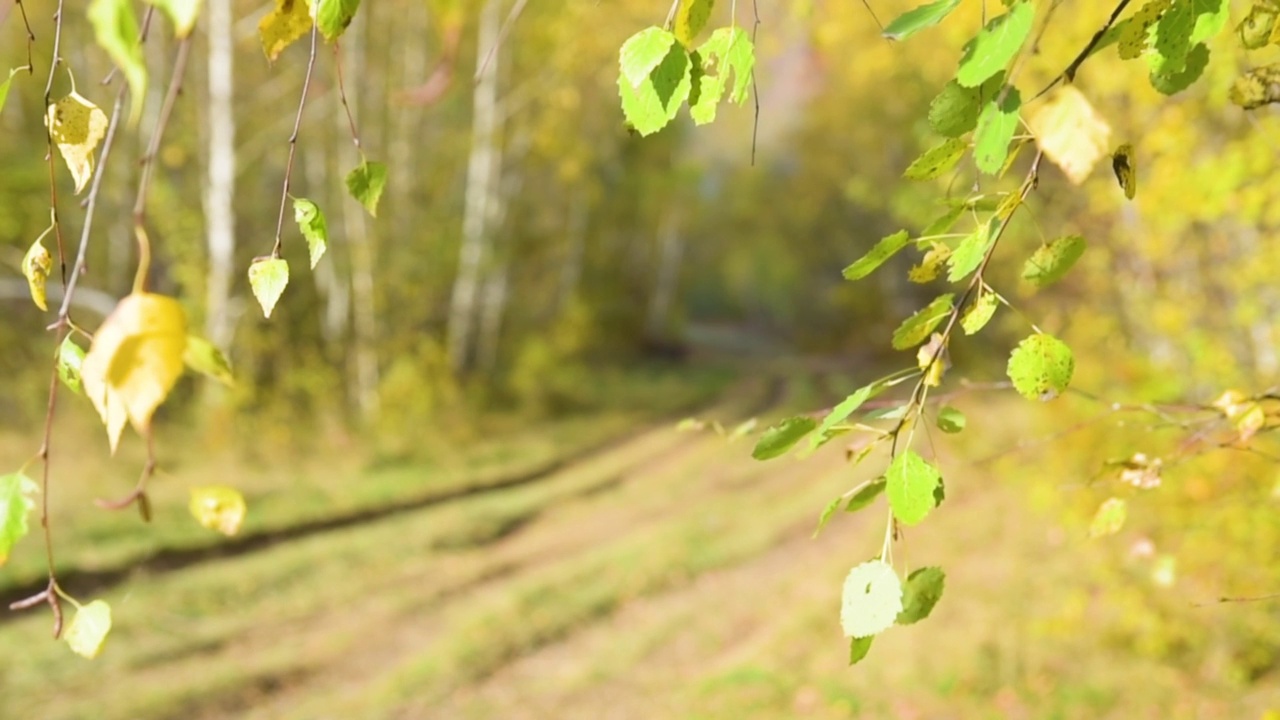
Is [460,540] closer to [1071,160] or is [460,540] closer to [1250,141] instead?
[1250,141]

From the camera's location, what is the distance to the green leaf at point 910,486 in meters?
0.75

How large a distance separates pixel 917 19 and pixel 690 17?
271 mm

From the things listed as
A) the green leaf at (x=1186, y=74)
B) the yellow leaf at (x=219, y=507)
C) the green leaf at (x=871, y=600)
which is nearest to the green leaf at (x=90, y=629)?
the yellow leaf at (x=219, y=507)

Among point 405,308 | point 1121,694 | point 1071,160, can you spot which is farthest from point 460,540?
point 1071,160

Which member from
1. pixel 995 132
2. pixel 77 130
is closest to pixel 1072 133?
pixel 995 132

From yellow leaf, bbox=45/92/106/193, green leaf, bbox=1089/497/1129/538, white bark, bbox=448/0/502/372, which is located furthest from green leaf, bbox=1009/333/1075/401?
white bark, bbox=448/0/502/372

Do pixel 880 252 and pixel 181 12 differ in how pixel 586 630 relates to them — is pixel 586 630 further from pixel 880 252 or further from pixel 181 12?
pixel 181 12

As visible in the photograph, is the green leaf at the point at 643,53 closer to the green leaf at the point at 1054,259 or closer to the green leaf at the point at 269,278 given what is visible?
the green leaf at the point at 269,278

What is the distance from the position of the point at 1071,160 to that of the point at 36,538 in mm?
7704

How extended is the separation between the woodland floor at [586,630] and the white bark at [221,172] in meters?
2.35

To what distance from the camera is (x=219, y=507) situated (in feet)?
2.90

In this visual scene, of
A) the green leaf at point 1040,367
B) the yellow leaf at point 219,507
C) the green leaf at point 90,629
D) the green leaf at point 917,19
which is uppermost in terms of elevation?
the green leaf at point 917,19

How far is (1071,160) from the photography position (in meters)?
0.57

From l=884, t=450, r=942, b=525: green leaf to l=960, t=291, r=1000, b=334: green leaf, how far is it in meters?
0.18
